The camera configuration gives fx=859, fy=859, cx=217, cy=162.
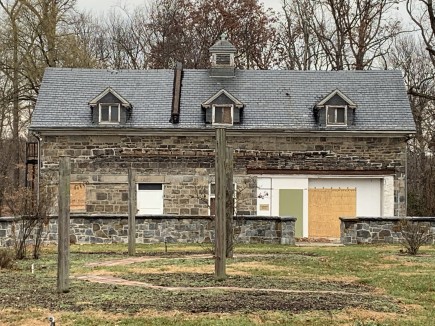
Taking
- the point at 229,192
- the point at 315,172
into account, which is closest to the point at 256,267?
the point at 229,192

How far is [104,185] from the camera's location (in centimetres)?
3253

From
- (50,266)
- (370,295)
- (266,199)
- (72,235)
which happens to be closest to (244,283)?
(370,295)

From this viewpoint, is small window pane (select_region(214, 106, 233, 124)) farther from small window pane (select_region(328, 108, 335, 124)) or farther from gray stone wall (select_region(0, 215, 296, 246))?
gray stone wall (select_region(0, 215, 296, 246))

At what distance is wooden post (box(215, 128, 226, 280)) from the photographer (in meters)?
15.3

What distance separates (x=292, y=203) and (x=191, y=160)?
419 cm

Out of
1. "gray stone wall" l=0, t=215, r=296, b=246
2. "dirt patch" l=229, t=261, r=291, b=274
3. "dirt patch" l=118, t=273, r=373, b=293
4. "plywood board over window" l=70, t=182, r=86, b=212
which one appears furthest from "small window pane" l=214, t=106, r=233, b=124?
"dirt patch" l=118, t=273, r=373, b=293

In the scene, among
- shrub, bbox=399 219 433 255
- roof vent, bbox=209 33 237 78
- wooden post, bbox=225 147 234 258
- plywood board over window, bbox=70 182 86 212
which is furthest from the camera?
roof vent, bbox=209 33 237 78

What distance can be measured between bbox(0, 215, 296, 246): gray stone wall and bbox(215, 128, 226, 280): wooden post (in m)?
10.9

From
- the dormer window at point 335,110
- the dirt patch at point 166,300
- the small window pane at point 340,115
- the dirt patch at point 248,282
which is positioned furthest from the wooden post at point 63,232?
the small window pane at point 340,115

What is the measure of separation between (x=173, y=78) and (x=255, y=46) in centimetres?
1537

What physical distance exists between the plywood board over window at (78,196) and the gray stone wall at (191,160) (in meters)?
0.18

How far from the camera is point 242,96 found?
3425 centimetres

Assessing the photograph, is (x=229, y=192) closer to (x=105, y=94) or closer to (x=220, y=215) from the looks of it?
(x=220, y=215)

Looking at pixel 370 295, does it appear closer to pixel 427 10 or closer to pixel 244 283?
pixel 244 283
